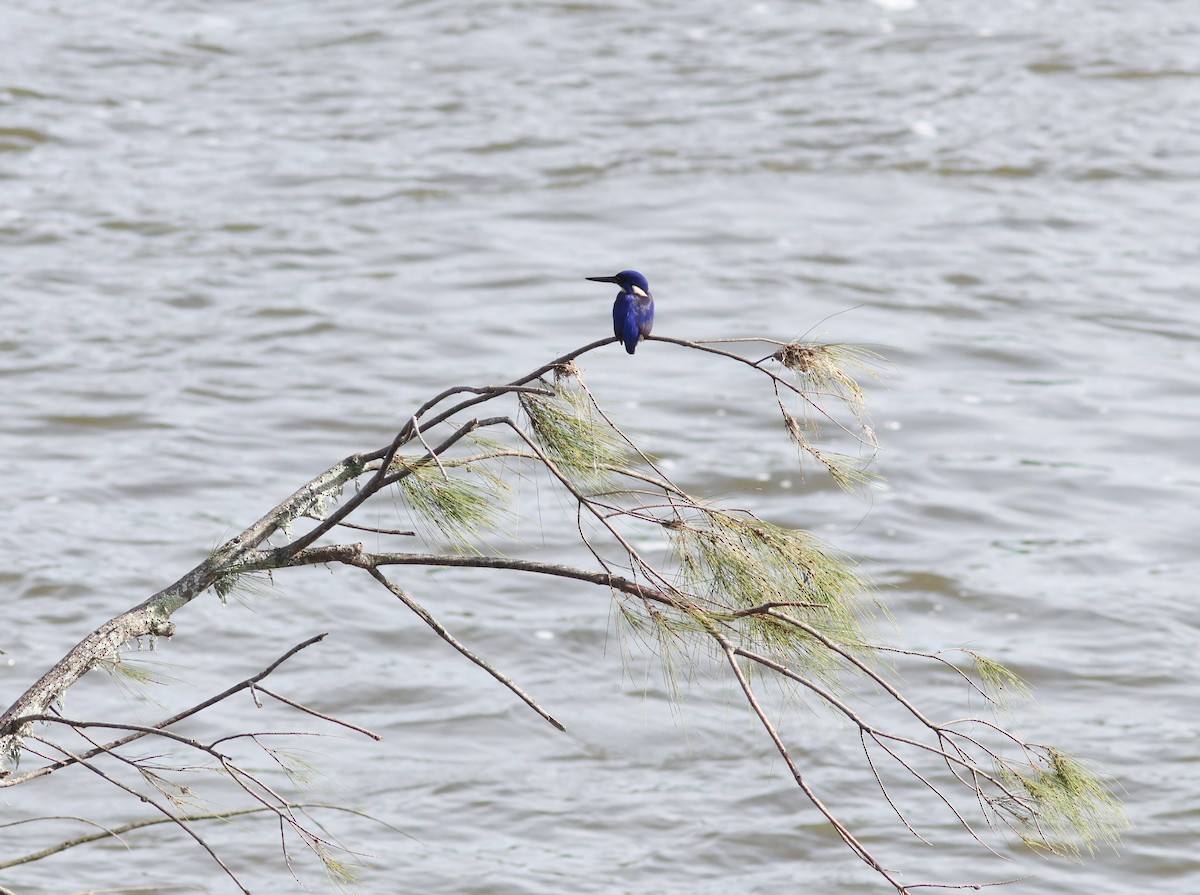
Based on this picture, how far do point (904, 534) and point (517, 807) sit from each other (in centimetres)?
231

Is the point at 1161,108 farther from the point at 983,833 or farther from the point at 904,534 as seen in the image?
the point at 983,833

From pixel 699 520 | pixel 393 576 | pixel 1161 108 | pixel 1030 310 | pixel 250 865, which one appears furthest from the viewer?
pixel 1161 108

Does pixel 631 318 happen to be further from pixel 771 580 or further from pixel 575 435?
pixel 771 580

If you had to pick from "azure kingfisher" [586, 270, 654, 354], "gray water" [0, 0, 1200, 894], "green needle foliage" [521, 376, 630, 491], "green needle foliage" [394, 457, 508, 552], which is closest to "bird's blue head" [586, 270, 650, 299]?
"azure kingfisher" [586, 270, 654, 354]

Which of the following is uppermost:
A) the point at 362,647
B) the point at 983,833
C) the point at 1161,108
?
the point at 1161,108

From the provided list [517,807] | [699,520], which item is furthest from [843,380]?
[517,807]

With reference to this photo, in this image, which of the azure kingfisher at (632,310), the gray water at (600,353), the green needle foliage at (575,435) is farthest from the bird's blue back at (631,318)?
the gray water at (600,353)

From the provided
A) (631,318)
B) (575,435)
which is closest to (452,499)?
(575,435)

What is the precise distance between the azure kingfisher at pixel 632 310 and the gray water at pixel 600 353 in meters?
0.93

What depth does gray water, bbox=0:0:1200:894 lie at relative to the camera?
506 cm

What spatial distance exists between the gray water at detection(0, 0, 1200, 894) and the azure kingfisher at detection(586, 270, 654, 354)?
3.04ft

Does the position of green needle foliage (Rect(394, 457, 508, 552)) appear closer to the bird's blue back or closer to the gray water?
the bird's blue back

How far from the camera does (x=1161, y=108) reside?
10.9m

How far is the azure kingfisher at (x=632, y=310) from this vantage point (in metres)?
2.47
